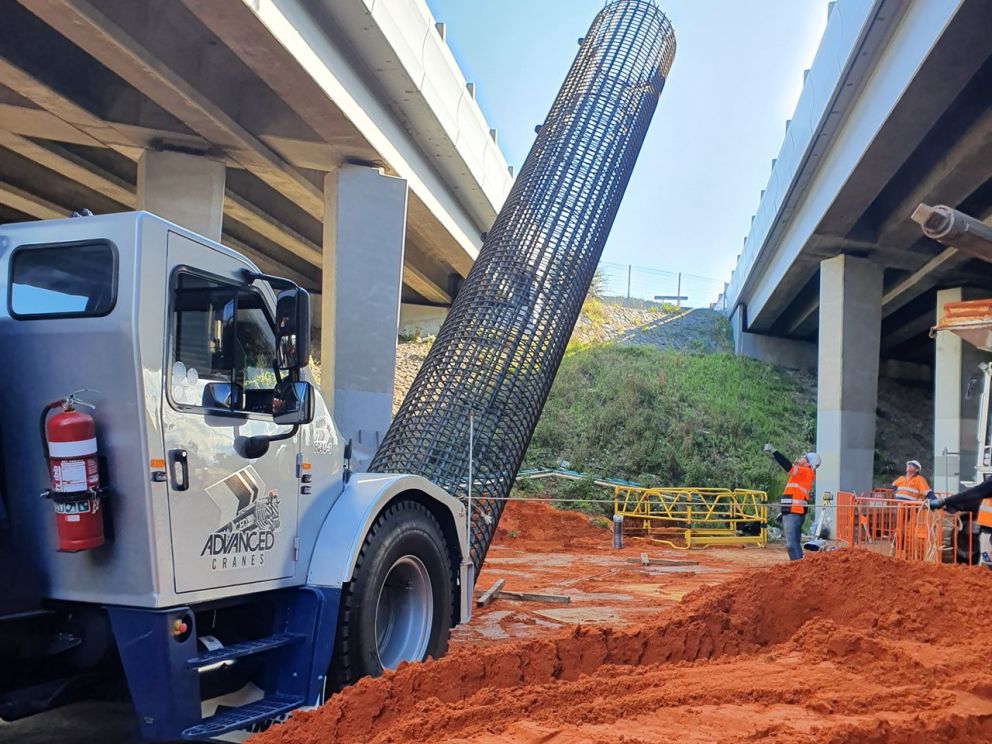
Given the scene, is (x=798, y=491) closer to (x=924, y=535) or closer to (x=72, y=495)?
(x=924, y=535)

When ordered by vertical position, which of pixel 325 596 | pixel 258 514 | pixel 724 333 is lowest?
pixel 325 596

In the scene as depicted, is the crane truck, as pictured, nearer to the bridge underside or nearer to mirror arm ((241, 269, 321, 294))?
mirror arm ((241, 269, 321, 294))

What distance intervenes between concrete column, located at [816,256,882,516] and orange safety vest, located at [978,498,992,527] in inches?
487

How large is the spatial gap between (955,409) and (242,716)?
70.4ft

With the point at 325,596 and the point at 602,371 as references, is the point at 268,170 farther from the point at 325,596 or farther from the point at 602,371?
the point at 602,371

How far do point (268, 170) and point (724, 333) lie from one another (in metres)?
26.9

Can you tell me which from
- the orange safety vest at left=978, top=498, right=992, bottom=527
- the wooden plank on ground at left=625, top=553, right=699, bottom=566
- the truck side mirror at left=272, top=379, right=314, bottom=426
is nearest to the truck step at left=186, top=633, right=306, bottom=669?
the truck side mirror at left=272, top=379, right=314, bottom=426

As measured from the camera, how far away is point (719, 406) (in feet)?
84.9

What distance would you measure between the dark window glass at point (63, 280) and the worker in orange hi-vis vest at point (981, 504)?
7277 millimetres

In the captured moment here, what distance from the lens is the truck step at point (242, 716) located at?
363 cm

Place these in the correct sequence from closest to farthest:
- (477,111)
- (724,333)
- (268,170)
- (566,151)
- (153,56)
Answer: (153,56) < (566,151) < (268,170) < (477,111) < (724,333)

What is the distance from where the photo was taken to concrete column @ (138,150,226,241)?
14.5 m

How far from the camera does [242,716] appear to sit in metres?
3.88

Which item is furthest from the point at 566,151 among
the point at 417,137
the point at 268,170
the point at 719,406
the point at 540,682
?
the point at 719,406
